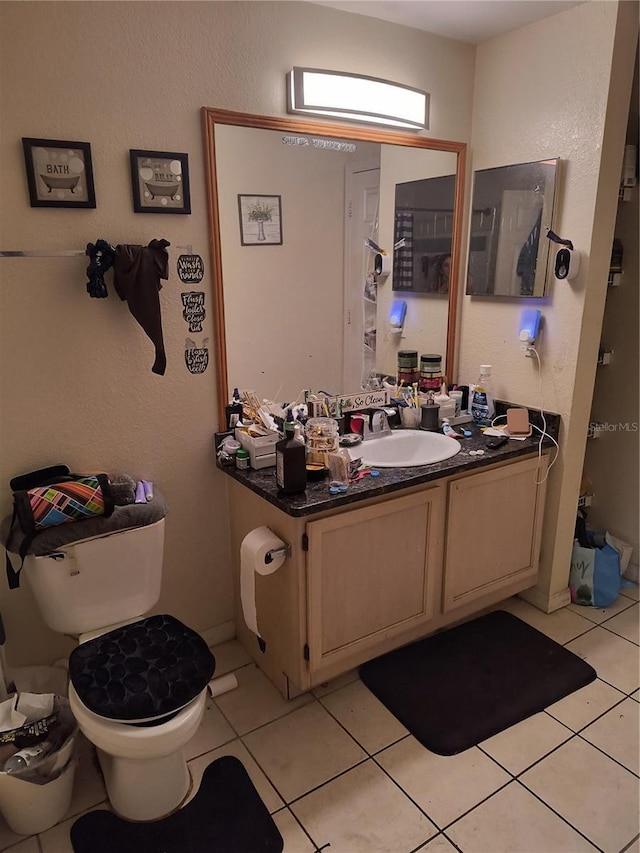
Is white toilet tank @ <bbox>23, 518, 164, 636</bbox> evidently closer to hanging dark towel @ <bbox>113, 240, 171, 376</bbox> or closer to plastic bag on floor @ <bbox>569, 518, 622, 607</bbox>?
hanging dark towel @ <bbox>113, 240, 171, 376</bbox>

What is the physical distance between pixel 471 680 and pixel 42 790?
1.38 m

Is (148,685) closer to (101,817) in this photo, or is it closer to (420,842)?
(101,817)

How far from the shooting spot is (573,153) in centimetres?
203

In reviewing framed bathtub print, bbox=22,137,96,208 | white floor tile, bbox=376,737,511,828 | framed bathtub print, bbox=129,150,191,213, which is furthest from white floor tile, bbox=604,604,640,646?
framed bathtub print, bbox=22,137,96,208

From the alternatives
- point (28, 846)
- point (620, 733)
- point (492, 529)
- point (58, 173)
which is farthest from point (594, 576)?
point (58, 173)

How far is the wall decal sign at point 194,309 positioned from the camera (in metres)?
1.89

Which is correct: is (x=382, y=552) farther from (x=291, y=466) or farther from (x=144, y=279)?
(x=144, y=279)

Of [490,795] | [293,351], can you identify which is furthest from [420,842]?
[293,351]

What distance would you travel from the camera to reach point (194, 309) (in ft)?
6.27

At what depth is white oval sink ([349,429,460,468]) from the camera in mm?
2125

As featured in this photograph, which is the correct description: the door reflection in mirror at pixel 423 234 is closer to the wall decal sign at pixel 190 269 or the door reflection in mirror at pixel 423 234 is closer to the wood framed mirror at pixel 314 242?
the wood framed mirror at pixel 314 242

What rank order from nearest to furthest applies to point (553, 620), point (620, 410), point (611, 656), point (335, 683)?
point (335, 683) → point (611, 656) → point (553, 620) → point (620, 410)

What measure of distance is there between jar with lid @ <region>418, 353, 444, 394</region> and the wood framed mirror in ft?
0.32

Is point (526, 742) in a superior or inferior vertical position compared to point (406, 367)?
inferior
